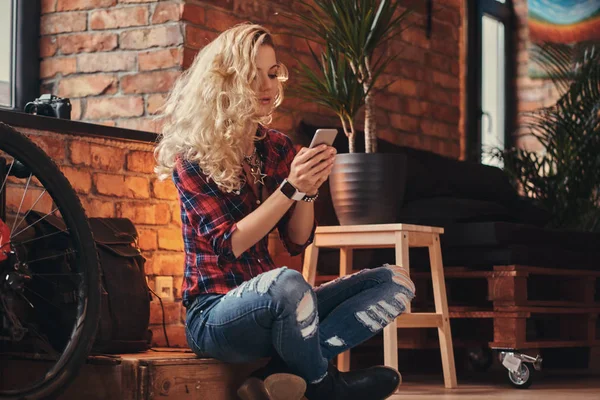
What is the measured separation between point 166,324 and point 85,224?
1023mm

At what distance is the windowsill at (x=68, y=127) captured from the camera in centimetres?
291

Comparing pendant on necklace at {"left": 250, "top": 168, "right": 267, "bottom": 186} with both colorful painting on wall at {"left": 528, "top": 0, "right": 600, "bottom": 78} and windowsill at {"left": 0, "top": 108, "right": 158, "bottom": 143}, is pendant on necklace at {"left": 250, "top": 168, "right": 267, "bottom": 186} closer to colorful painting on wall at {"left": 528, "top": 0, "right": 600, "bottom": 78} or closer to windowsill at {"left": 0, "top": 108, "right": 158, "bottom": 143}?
windowsill at {"left": 0, "top": 108, "right": 158, "bottom": 143}

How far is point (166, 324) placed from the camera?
3422 millimetres

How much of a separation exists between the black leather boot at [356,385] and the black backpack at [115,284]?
1.94 feet

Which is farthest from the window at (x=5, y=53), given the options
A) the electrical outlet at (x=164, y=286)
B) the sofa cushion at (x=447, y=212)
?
the sofa cushion at (x=447, y=212)

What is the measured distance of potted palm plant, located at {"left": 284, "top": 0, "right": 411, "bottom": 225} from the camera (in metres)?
3.51

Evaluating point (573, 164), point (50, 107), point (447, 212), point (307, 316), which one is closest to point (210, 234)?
point (307, 316)

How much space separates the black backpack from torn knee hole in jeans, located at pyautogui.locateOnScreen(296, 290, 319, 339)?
0.62 metres

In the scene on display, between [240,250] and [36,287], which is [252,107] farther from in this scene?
[36,287]

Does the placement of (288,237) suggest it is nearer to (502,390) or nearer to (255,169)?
(255,169)

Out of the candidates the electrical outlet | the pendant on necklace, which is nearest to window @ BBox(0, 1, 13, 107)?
the electrical outlet

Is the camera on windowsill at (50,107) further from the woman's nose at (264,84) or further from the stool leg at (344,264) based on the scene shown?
the stool leg at (344,264)

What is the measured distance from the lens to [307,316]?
2.26 meters

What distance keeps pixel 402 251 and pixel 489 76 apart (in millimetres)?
3399
